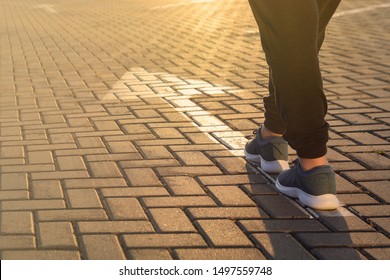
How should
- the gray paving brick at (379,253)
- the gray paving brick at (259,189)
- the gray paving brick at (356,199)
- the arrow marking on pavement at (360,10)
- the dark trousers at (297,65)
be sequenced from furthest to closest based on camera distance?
1. the arrow marking on pavement at (360,10)
2. the gray paving brick at (259,189)
3. the gray paving brick at (356,199)
4. the dark trousers at (297,65)
5. the gray paving brick at (379,253)

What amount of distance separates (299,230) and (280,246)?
0.17m

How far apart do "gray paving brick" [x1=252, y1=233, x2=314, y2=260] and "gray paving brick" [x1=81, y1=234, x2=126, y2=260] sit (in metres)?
0.52

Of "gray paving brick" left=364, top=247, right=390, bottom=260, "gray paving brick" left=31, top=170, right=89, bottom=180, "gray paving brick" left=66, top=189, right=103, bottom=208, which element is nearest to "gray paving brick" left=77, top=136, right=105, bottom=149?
"gray paving brick" left=31, top=170, right=89, bottom=180

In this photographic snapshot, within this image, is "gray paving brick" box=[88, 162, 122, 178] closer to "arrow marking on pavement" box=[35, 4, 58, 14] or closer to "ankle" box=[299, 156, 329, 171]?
"ankle" box=[299, 156, 329, 171]

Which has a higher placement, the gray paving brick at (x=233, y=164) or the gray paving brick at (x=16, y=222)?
the gray paving brick at (x=16, y=222)

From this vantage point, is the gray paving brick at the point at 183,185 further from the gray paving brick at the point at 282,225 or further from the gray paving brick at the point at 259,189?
the gray paving brick at the point at 282,225

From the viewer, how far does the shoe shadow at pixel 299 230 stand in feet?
8.29

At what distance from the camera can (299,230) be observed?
2.72m

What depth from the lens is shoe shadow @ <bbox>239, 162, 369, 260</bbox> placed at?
2527 millimetres

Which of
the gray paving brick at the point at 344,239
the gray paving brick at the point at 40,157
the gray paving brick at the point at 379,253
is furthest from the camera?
the gray paving brick at the point at 40,157

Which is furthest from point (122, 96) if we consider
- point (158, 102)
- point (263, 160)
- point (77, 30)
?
point (77, 30)

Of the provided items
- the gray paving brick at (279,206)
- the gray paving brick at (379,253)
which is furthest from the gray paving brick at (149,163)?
the gray paving brick at (379,253)

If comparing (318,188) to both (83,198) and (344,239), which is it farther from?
(83,198)

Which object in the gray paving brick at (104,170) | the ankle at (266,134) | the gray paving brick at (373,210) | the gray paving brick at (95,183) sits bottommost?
the gray paving brick at (104,170)
